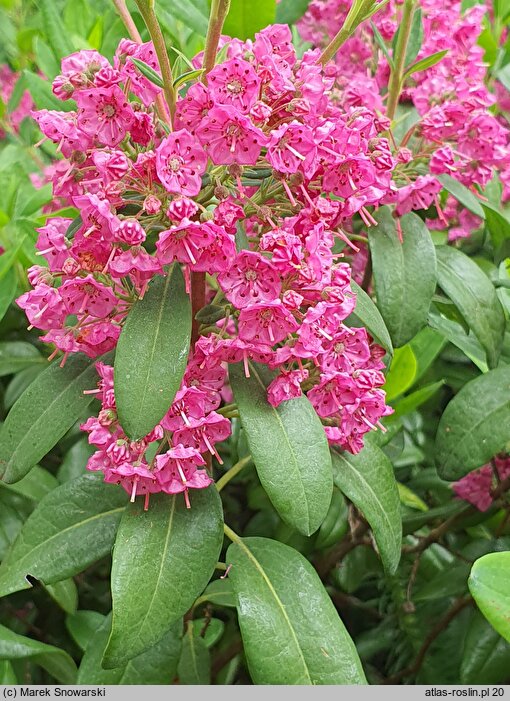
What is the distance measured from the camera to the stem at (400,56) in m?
1.33

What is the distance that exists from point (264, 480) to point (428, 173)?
700 mm

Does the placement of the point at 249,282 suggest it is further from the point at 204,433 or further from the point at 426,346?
the point at 426,346

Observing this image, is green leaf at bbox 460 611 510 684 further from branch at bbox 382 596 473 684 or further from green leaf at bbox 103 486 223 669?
green leaf at bbox 103 486 223 669

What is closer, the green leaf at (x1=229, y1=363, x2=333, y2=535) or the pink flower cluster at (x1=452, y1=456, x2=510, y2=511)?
the green leaf at (x1=229, y1=363, x2=333, y2=535)

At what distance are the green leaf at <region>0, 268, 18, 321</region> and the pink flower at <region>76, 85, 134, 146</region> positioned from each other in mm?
655

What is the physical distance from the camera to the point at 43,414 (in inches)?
42.3

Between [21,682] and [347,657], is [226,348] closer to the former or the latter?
[347,657]

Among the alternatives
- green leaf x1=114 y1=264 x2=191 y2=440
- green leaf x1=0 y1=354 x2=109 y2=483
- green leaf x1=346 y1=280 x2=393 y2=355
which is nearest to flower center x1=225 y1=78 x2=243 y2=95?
green leaf x1=114 y1=264 x2=191 y2=440

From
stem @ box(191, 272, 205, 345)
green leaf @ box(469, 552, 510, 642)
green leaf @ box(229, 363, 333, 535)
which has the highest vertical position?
stem @ box(191, 272, 205, 345)

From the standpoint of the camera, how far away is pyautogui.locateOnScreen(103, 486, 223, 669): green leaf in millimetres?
940

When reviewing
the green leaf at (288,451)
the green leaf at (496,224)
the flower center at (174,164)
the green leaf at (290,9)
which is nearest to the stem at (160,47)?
the flower center at (174,164)

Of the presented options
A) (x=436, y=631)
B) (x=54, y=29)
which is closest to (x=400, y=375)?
(x=436, y=631)

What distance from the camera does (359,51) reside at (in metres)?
1.65

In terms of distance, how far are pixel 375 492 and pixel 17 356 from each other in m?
0.83
